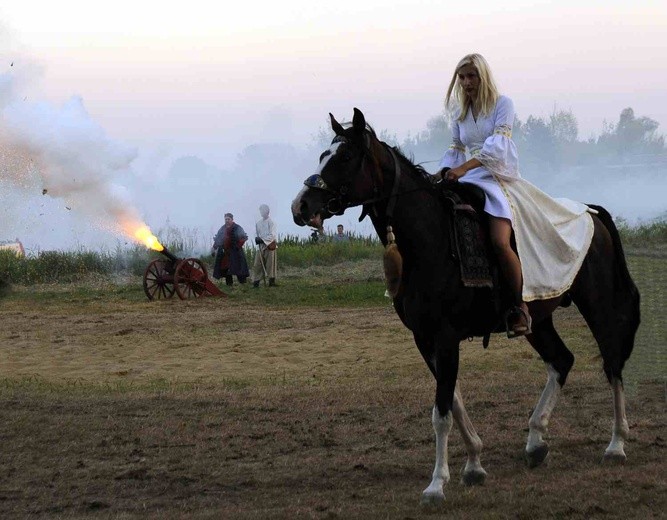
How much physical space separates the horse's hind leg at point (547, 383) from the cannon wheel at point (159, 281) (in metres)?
15.4

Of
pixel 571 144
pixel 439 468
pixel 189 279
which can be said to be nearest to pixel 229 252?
pixel 189 279

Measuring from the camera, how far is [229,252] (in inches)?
1009

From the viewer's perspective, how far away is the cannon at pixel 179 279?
22.2 m

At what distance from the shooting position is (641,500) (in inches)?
229

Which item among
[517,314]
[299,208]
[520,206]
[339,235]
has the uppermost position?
[299,208]

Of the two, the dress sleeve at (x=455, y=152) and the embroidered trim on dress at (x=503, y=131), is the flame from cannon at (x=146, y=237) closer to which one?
the dress sleeve at (x=455, y=152)

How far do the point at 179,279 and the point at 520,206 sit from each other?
51.7 feet

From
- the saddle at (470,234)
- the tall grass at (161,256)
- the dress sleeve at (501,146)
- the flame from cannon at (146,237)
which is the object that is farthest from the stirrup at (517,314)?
the tall grass at (161,256)

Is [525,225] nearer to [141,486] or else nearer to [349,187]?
[349,187]

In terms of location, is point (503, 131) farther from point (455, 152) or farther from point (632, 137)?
point (632, 137)

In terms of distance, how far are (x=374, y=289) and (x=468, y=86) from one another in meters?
15.8

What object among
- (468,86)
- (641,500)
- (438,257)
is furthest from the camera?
(468,86)

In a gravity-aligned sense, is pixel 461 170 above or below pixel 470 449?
above

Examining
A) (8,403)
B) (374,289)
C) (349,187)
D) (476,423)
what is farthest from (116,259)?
(349,187)
